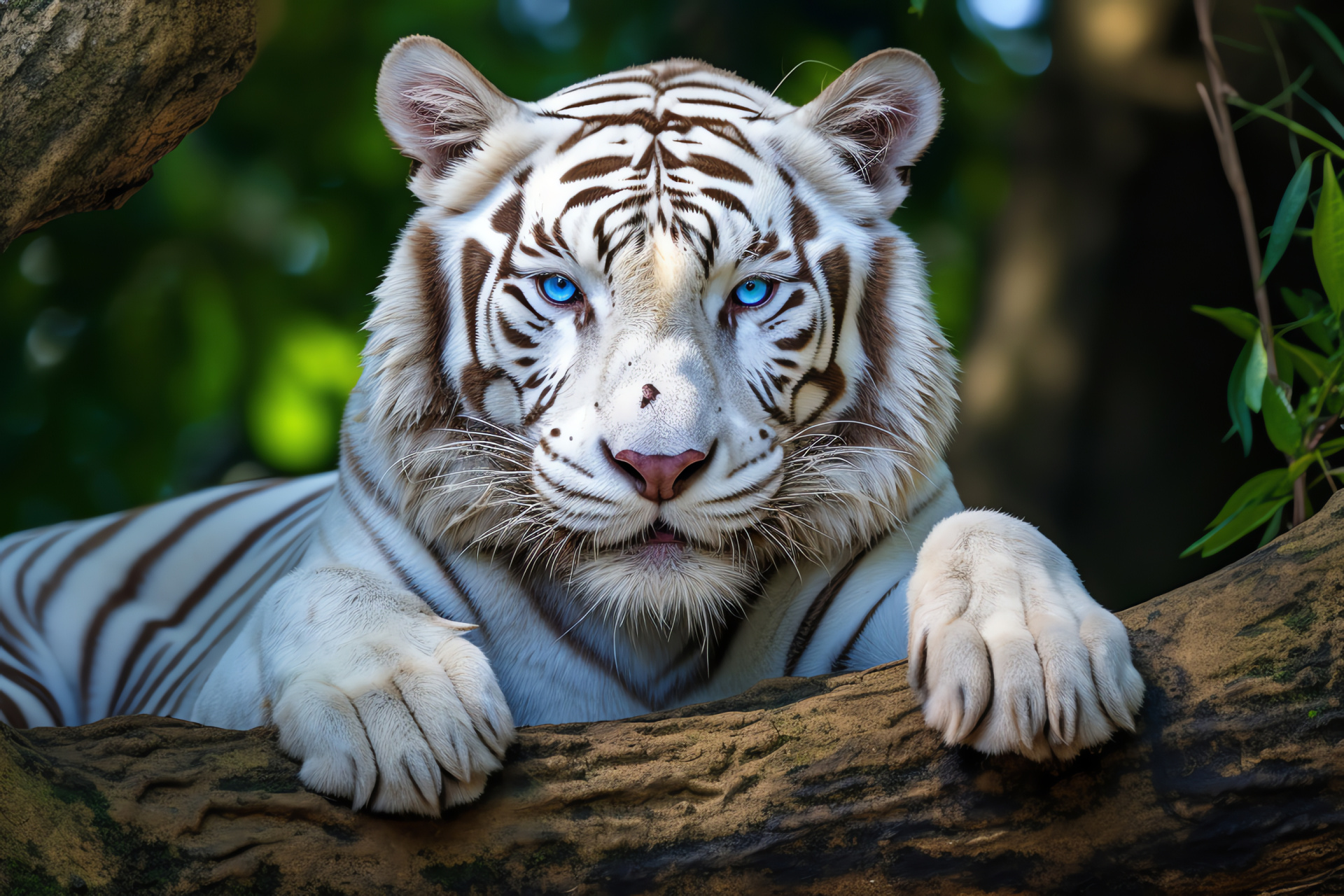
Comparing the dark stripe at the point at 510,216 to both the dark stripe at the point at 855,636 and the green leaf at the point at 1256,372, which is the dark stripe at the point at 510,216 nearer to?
the dark stripe at the point at 855,636

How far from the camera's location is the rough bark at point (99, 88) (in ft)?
4.65

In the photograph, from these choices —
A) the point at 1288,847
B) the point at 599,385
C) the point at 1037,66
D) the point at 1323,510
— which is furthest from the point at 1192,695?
the point at 1037,66

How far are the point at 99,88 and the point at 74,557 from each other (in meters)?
1.40

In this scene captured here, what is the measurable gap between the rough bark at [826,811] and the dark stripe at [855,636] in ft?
1.46

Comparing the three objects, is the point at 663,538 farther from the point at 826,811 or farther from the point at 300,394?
the point at 300,394

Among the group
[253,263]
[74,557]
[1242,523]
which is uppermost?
[253,263]

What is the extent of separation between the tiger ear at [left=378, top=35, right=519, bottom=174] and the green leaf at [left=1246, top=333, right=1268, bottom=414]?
1.34m

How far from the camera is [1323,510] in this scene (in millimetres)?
1359

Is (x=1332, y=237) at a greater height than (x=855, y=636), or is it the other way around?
(x=1332, y=237)

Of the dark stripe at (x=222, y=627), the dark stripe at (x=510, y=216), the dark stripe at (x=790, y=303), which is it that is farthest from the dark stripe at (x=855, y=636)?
the dark stripe at (x=222, y=627)

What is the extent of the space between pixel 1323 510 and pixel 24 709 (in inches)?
85.9

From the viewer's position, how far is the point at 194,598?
248 cm

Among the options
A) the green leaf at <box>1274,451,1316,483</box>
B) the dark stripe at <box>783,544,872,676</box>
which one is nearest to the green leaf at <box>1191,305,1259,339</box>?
the green leaf at <box>1274,451,1316,483</box>

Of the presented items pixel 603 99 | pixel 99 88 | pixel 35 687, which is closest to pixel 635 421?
pixel 603 99
